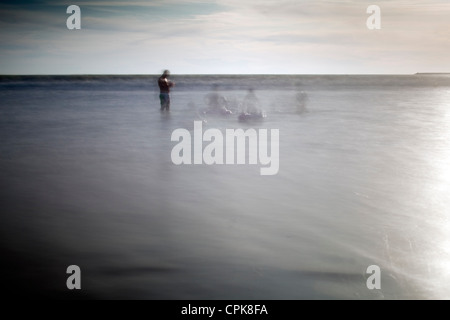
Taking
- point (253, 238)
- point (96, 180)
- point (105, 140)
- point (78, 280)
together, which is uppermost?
point (105, 140)

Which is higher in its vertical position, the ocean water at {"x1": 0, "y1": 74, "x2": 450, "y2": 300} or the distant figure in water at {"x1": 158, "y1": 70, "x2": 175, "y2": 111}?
the distant figure in water at {"x1": 158, "y1": 70, "x2": 175, "y2": 111}

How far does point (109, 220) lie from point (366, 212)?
2.75 meters

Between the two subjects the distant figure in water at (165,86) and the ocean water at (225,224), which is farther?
the distant figure in water at (165,86)

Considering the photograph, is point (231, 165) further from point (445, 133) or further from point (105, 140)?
point (445, 133)

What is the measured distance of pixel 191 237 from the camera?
3.74 metres

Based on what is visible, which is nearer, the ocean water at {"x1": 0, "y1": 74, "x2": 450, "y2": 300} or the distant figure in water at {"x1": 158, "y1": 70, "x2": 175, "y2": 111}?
the ocean water at {"x1": 0, "y1": 74, "x2": 450, "y2": 300}

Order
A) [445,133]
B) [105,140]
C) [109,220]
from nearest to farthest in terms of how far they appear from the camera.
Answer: [109,220] < [105,140] < [445,133]

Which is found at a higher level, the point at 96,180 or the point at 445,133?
the point at 445,133

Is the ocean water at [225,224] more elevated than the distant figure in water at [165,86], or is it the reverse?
the distant figure in water at [165,86]

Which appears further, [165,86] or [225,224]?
[165,86]

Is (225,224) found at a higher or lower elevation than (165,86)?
lower
